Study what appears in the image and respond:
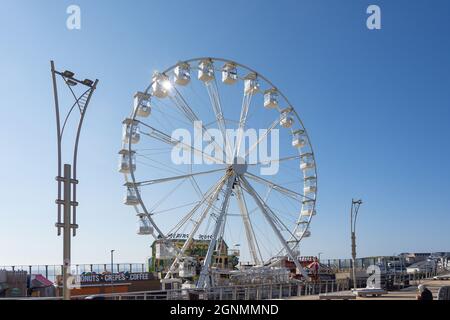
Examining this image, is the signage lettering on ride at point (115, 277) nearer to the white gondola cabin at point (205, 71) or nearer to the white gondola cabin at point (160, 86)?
the white gondola cabin at point (160, 86)

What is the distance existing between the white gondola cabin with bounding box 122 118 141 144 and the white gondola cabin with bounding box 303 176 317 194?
14.2 m

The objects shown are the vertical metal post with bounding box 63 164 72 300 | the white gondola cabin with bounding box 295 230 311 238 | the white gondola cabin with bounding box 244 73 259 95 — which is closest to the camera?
the vertical metal post with bounding box 63 164 72 300

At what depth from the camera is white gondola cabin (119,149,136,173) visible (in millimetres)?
28844

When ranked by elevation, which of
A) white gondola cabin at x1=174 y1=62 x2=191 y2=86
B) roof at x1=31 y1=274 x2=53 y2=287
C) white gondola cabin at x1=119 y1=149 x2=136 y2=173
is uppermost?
white gondola cabin at x1=174 y1=62 x2=191 y2=86

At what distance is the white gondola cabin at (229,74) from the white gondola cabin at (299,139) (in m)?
7.19

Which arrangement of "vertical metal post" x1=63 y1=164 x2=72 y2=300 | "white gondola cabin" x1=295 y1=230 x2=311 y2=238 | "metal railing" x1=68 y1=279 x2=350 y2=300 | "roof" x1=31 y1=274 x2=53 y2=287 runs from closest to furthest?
"vertical metal post" x1=63 y1=164 x2=72 y2=300 → "metal railing" x1=68 y1=279 x2=350 y2=300 → "white gondola cabin" x1=295 y1=230 x2=311 y2=238 → "roof" x1=31 y1=274 x2=53 y2=287

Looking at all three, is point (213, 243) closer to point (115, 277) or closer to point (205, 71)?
point (205, 71)

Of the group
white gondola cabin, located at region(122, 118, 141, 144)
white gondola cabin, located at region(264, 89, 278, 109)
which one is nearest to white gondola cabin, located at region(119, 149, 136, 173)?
white gondola cabin, located at region(122, 118, 141, 144)

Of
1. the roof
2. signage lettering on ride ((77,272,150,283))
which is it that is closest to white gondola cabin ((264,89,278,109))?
signage lettering on ride ((77,272,150,283))

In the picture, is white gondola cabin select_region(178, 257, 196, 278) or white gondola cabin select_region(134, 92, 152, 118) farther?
white gondola cabin select_region(178, 257, 196, 278)

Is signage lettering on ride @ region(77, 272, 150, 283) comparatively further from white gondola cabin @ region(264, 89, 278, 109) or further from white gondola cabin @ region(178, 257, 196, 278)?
white gondola cabin @ region(264, 89, 278, 109)

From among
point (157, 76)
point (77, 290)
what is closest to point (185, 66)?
point (157, 76)

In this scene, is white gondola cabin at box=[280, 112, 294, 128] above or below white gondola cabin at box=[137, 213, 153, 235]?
above

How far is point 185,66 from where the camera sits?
1239 inches
